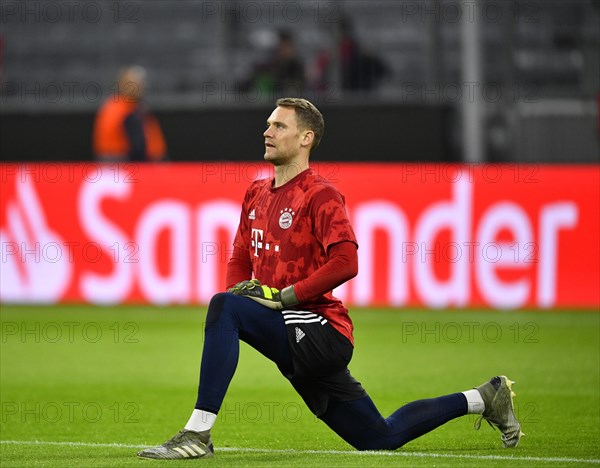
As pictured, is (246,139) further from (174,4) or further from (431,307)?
(431,307)

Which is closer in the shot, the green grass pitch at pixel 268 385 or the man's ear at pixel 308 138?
the man's ear at pixel 308 138

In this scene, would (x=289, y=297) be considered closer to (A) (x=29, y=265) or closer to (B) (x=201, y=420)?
(B) (x=201, y=420)

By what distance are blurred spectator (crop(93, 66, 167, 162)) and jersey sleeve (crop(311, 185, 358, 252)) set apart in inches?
424

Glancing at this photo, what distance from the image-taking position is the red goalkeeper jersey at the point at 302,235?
6.28 metres

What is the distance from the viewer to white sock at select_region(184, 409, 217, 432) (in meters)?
6.04

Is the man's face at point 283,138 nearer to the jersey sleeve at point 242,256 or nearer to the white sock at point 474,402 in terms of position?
the jersey sleeve at point 242,256

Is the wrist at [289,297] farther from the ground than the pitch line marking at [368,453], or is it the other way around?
the wrist at [289,297]

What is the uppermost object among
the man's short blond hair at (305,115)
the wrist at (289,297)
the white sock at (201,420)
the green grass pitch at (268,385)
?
the man's short blond hair at (305,115)

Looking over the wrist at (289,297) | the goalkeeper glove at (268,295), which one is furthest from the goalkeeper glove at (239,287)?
the wrist at (289,297)

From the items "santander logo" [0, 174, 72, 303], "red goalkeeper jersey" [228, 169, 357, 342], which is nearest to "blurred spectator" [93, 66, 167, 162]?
"santander logo" [0, 174, 72, 303]

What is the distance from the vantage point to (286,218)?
6.40 metres

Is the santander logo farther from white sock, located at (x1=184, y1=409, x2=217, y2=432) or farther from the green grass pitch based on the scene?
white sock, located at (x1=184, y1=409, x2=217, y2=432)

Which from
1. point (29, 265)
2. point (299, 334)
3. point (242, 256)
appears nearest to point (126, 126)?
point (29, 265)

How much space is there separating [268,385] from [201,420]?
4.34 m
